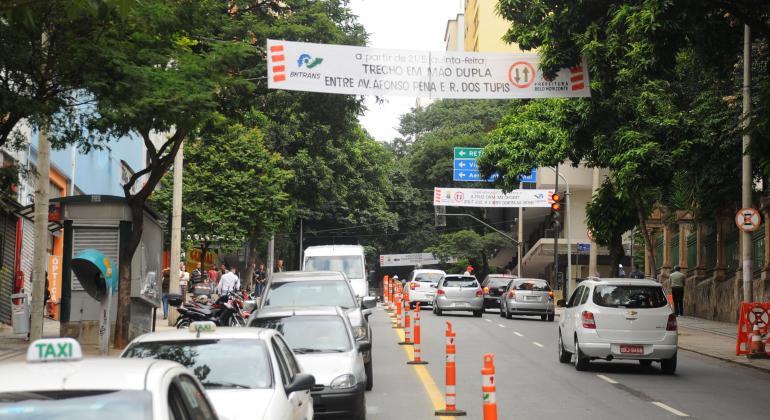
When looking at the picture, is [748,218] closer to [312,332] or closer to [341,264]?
[341,264]

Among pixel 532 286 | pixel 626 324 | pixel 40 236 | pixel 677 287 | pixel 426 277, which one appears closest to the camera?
pixel 626 324

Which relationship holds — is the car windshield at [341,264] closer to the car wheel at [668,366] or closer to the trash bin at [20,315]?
the trash bin at [20,315]

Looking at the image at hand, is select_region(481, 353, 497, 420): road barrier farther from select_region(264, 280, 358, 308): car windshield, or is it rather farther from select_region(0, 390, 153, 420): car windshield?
select_region(264, 280, 358, 308): car windshield

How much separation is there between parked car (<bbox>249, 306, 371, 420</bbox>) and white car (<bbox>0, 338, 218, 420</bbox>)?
602cm

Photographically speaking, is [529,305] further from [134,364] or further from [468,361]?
[134,364]

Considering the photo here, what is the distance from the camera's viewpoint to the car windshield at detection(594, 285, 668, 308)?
741 inches

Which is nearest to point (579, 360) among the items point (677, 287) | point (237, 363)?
point (237, 363)

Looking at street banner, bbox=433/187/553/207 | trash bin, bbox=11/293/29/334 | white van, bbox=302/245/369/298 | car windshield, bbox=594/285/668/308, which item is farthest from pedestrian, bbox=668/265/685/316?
trash bin, bbox=11/293/29/334

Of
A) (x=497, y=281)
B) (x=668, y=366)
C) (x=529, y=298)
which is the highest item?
(x=497, y=281)

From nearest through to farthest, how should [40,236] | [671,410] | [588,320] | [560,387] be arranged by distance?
[671,410] → [560,387] → [588,320] → [40,236]

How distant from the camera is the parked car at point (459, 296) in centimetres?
3694

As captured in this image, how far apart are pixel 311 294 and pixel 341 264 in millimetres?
14064

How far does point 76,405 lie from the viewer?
4.85 m

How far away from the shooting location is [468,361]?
67.7ft
